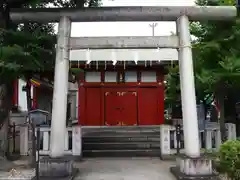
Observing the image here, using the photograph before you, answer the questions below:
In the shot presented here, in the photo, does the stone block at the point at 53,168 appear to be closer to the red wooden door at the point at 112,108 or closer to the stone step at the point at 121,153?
the stone step at the point at 121,153

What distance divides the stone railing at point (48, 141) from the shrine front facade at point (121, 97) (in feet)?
21.9

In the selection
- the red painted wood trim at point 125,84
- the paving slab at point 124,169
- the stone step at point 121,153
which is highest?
the red painted wood trim at point 125,84

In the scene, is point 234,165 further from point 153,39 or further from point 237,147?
point 153,39

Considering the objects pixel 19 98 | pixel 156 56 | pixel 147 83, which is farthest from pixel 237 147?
pixel 19 98

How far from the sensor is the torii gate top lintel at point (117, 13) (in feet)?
31.2

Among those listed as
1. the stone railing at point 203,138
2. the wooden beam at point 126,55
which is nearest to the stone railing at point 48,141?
the stone railing at point 203,138

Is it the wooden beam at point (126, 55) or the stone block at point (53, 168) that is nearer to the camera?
the stone block at point (53, 168)

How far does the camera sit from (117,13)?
9500 mm

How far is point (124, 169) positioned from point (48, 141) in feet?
11.7

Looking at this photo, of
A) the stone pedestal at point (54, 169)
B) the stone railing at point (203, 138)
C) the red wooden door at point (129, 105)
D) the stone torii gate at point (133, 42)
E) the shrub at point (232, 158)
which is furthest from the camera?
the red wooden door at point (129, 105)

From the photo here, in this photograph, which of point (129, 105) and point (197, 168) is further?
point (129, 105)

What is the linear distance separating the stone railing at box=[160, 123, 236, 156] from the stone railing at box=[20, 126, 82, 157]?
3007 millimetres

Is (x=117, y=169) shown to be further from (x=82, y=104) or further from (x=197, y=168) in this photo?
(x=82, y=104)

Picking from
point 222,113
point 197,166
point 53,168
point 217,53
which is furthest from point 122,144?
point 217,53
